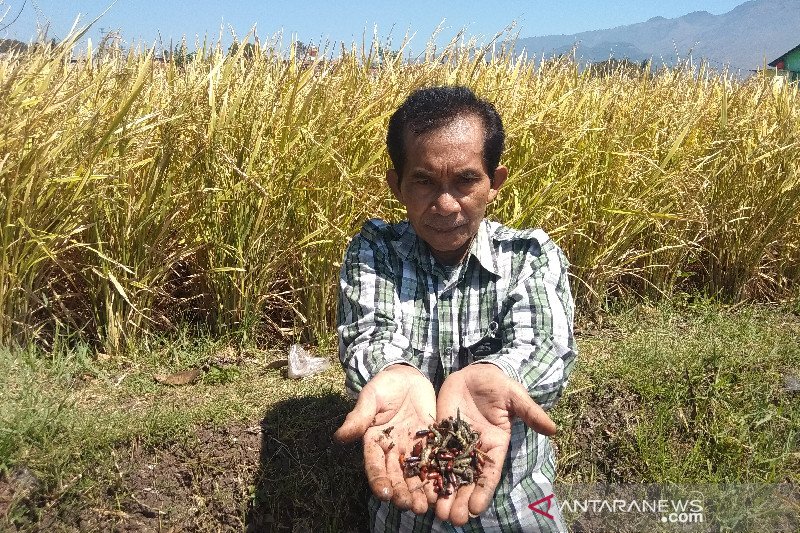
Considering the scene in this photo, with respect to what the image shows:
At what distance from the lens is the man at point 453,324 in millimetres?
1583

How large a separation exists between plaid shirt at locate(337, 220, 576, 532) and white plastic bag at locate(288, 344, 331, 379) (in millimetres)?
1097

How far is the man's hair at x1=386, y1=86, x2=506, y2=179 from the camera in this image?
1.75 m

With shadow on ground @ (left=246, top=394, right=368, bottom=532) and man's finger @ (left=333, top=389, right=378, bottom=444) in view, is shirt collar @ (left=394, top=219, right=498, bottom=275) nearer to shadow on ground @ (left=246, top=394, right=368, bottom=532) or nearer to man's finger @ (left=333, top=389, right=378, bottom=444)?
man's finger @ (left=333, top=389, right=378, bottom=444)

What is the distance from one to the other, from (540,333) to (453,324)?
0.27 meters

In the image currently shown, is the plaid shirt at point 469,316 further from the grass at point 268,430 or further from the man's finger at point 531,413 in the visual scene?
the grass at point 268,430

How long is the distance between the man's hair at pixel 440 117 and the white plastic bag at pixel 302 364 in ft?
4.54

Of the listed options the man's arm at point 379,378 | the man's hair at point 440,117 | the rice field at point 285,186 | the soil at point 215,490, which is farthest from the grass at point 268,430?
the man's hair at point 440,117

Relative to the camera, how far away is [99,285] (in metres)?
2.99

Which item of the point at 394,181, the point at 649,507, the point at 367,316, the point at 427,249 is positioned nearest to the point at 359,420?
the point at 367,316

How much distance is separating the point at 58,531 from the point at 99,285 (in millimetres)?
1124

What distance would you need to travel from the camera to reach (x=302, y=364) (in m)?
3.07

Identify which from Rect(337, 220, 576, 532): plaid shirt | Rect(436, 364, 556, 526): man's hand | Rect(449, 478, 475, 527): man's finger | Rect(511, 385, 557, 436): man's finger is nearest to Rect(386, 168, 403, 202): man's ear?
Rect(337, 220, 576, 532): plaid shirt

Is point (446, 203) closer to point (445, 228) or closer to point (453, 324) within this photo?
point (445, 228)

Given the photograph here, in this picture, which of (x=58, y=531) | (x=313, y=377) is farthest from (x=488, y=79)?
(x=58, y=531)
